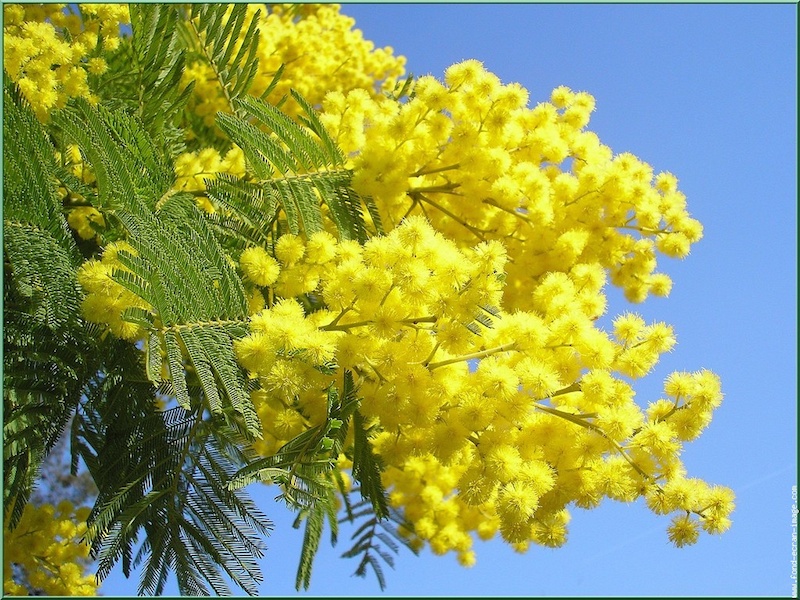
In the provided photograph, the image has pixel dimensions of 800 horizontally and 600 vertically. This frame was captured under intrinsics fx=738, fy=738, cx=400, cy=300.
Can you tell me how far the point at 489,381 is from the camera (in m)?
2.17

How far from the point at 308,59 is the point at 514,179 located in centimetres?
278

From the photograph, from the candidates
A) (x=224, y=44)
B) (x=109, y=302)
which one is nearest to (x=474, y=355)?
(x=109, y=302)

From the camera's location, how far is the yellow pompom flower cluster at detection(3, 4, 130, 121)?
8.43ft

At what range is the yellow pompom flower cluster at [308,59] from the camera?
4598 mm

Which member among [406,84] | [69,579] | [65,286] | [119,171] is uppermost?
[406,84]

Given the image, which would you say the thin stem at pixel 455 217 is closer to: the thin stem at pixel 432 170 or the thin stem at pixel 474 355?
the thin stem at pixel 432 170

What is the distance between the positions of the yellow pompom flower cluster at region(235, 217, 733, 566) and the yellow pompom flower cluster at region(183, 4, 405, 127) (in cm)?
219

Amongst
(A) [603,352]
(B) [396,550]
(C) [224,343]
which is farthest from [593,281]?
(B) [396,550]

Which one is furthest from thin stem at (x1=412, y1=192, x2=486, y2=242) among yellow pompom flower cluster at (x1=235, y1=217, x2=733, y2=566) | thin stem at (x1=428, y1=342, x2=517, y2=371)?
thin stem at (x1=428, y1=342, x2=517, y2=371)

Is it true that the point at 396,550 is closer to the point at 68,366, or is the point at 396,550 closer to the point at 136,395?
the point at 136,395

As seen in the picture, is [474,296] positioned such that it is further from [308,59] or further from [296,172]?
[308,59]

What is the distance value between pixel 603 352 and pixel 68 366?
1636mm

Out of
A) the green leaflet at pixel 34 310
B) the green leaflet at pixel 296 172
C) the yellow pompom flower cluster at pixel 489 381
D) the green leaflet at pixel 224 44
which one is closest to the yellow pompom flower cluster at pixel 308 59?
the green leaflet at pixel 224 44

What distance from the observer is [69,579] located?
381 centimetres
